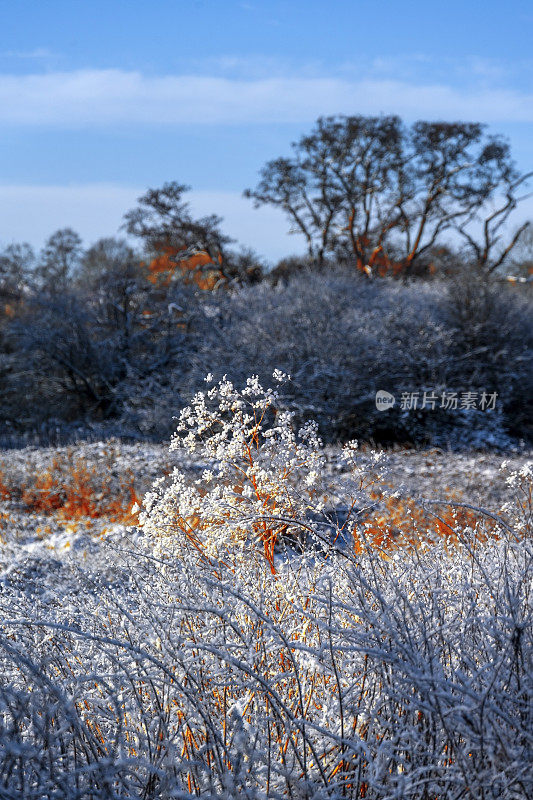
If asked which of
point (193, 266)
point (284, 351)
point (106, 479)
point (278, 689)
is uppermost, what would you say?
point (193, 266)

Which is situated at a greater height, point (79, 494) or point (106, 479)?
point (106, 479)

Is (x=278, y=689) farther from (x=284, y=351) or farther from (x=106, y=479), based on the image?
(x=284, y=351)

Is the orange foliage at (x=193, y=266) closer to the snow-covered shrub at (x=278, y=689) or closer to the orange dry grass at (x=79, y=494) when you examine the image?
the orange dry grass at (x=79, y=494)

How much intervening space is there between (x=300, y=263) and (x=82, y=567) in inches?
748

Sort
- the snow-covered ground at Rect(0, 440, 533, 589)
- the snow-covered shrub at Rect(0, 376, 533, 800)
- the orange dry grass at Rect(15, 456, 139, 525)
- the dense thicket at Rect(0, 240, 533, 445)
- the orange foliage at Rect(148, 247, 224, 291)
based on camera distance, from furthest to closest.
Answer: the orange foliage at Rect(148, 247, 224, 291)
the dense thicket at Rect(0, 240, 533, 445)
the orange dry grass at Rect(15, 456, 139, 525)
the snow-covered ground at Rect(0, 440, 533, 589)
the snow-covered shrub at Rect(0, 376, 533, 800)

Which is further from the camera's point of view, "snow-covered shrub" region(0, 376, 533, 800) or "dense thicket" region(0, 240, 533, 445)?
"dense thicket" region(0, 240, 533, 445)

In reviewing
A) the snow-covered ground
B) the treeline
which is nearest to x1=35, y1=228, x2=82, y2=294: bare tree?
the treeline

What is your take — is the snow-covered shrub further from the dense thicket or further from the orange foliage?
the orange foliage

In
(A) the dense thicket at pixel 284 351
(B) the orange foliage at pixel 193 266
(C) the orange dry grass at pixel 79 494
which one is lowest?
(C) the orange dry grass at pixel 79 494

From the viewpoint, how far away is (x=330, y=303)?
13.8 metres

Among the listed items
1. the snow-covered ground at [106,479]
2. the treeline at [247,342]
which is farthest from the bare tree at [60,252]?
the snow-covered ground at [106,479]

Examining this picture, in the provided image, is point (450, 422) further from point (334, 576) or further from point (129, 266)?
point (334, 576)

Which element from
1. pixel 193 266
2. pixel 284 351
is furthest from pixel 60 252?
pixel 284 351

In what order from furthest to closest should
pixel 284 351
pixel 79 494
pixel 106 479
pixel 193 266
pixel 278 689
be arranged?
1. pixel 193 266
2. pixel 284 351
3. pixel 106 479
4. pixel 79 494
5. pixel 278 689
